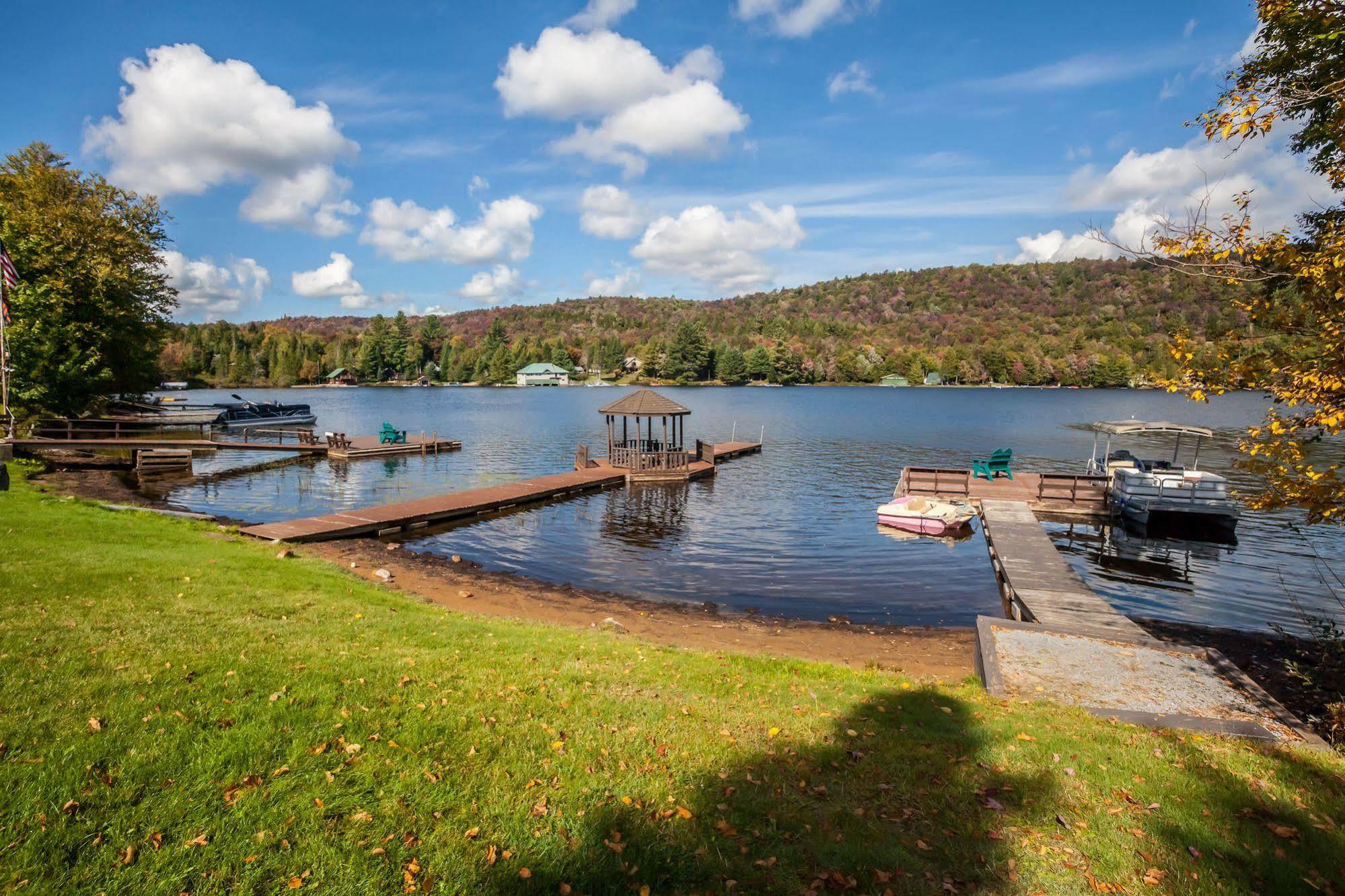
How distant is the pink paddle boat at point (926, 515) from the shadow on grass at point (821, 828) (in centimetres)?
1593

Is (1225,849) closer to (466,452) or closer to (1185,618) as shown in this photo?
(1185,618)

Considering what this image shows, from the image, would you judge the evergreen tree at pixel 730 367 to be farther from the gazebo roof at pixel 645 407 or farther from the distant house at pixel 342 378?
the gazebo roof at pixel 645 407

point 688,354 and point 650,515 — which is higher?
point 688,354

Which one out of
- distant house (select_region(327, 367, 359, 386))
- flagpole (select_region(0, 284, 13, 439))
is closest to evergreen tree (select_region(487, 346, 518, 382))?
distant house (select_region(327, 367, 359, 386))

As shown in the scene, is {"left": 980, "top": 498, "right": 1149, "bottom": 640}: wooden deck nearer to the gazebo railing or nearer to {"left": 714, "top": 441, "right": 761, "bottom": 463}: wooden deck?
the gazebo railing

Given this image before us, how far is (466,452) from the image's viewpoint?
39125mm

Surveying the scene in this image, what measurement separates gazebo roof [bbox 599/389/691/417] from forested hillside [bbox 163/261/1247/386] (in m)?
114

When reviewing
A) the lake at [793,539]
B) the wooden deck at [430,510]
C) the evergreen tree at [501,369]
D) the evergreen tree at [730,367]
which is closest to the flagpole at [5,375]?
the lake at [793,539]

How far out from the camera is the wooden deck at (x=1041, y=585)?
34.5 ft

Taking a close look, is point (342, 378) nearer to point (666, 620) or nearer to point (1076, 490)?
point (1076, 490)

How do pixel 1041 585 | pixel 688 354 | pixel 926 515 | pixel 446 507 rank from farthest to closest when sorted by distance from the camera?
pixel 688 354, pixel 446 507, pixel 926 515, pixel 1041 585

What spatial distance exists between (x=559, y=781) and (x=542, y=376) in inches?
6071

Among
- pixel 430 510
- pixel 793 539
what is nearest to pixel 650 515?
pixel 793 539

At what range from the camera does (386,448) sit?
35.6 meters
